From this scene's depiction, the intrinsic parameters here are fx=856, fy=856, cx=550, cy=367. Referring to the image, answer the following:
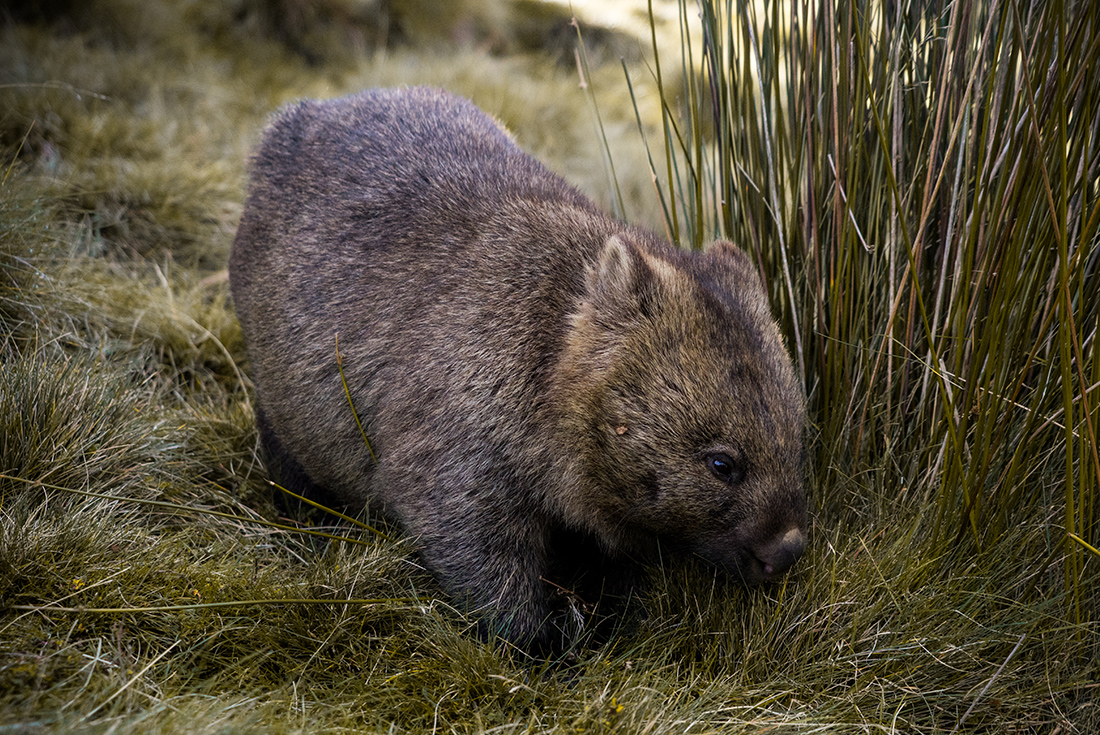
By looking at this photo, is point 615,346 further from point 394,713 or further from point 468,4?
point 468,4

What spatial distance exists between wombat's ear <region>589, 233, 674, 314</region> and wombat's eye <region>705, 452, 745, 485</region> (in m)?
0.52

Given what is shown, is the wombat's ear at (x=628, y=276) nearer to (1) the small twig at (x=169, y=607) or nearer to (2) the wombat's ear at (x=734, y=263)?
(2) the wombat's ear at (x=734, y=263)

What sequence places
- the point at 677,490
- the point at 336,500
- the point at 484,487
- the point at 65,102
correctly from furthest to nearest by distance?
the point at 65,102
the point at 336,500
the point at 484,487
the point at 677,490

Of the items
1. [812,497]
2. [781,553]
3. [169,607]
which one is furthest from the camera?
[812,497]

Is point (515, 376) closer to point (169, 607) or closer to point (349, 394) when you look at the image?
point (349, 394)

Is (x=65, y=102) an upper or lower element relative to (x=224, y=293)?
upper

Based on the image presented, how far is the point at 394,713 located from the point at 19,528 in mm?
1223

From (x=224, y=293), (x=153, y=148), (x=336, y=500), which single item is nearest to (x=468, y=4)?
(x=153, y=148)

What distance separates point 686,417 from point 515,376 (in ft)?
1.95

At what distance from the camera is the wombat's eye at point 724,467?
261 cm

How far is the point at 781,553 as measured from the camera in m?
2.57

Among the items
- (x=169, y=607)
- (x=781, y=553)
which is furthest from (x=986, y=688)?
(x=169, y=607)

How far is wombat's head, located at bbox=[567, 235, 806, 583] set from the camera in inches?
103

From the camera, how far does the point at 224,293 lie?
16.3 ft
